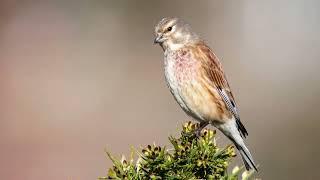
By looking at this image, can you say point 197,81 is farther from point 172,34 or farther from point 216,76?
point 172,34

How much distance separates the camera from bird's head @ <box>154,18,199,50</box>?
642 cm

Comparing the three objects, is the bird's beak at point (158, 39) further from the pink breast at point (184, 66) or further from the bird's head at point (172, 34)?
the pink breast at point (184, 66)

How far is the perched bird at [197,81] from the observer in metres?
6.13

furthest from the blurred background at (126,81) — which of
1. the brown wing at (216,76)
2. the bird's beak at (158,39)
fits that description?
the bird's beak at (158,39)

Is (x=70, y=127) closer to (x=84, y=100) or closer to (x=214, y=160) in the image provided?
(x=84, y=100)

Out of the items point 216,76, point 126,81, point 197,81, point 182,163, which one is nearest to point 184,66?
point 197,81

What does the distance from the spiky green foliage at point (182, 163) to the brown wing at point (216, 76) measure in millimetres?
2237

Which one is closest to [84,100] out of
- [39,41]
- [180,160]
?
[39,41]

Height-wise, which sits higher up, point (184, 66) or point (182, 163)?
point (184, 66)

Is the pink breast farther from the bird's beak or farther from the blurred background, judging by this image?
the blurred background

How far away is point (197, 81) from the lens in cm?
625

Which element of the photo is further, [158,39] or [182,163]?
[158,39]

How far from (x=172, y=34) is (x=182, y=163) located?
2601 mm

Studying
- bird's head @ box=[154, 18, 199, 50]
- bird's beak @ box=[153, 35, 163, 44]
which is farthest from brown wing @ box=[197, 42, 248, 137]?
bird's beak @ box=[153, 35, 163, 44]
